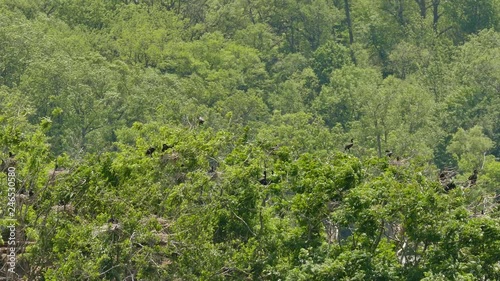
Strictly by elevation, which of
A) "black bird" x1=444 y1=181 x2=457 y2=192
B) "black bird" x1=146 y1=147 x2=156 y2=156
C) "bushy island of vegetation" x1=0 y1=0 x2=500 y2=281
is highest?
"black bird" x1=444 y1=181 x2=457 y2=192

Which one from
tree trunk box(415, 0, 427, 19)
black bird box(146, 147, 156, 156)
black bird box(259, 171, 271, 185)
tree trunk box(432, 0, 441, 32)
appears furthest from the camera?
tree trunk box(415, 0, 427, 19)

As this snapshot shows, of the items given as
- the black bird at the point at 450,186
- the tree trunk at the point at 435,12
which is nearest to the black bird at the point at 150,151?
the black bird at the point at 450,186

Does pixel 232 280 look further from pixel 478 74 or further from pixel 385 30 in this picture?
pixel 385 30

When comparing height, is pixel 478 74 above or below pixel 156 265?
below

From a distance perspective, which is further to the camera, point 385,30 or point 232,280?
point 385,30

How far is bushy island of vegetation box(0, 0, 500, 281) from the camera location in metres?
24.2

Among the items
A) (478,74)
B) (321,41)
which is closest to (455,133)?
(478,74)

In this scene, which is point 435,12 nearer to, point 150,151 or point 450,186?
point 150,151

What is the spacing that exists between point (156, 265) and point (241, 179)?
2.83m

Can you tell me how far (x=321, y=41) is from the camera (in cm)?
10081

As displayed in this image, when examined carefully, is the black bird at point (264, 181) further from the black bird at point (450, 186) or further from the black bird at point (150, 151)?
the black bird at point (450, 186)

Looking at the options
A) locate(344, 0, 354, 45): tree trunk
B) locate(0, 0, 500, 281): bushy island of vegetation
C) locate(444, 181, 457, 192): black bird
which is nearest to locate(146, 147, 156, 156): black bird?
locate(0, 0, 500, 281): bushy island of vegetation

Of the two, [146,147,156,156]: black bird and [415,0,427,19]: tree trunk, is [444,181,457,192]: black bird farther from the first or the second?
[415,0,427,19]: tree trunk

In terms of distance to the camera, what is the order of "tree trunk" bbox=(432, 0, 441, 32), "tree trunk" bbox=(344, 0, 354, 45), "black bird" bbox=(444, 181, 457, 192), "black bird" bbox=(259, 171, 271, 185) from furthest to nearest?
"tree trunk" bbox=(432, 0, 441, 32)
"tree trunk" bbox=(344, 0, 354, 45)
"black bird" bbox=(259, 171, 271, 185)
"black bird" bbox=(444, 181, 457, 192)
